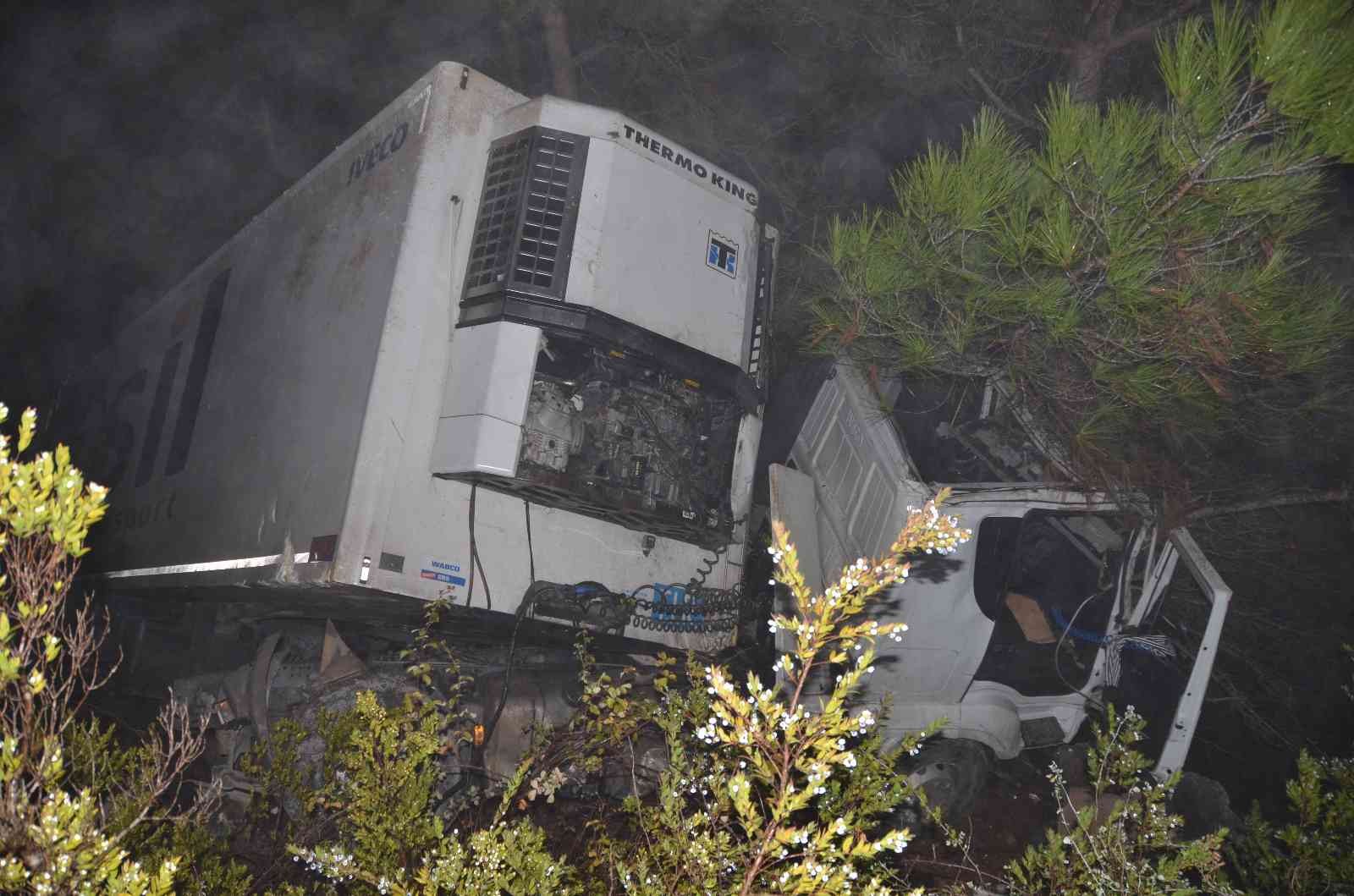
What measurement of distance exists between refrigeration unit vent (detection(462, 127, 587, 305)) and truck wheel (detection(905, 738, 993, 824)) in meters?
2.74

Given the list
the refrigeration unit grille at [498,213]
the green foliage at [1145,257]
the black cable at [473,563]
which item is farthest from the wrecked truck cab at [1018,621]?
the refrigeration unit grille at [498,213]

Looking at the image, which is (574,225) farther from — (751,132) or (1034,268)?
(751,132)

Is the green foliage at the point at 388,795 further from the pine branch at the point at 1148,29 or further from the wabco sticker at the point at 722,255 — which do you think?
the pine branch at the point at 1148,29

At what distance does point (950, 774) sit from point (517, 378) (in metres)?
2.71

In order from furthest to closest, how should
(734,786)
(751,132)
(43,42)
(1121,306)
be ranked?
1. (43,42)
2. (751,132)
3. (1121,306)
4. (734,786)

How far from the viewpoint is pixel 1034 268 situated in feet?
14.4

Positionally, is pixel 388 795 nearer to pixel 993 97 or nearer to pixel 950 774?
pixel 950 774

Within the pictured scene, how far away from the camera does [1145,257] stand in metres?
3.81

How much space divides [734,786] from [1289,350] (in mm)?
3671

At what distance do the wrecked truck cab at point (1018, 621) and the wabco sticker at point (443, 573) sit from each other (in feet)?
5.18

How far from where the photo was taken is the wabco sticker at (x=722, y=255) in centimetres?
450

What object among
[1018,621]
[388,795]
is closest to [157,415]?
[388,795]

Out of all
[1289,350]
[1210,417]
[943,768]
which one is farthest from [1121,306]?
[943,768]

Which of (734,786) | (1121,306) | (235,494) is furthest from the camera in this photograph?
(235,494)
